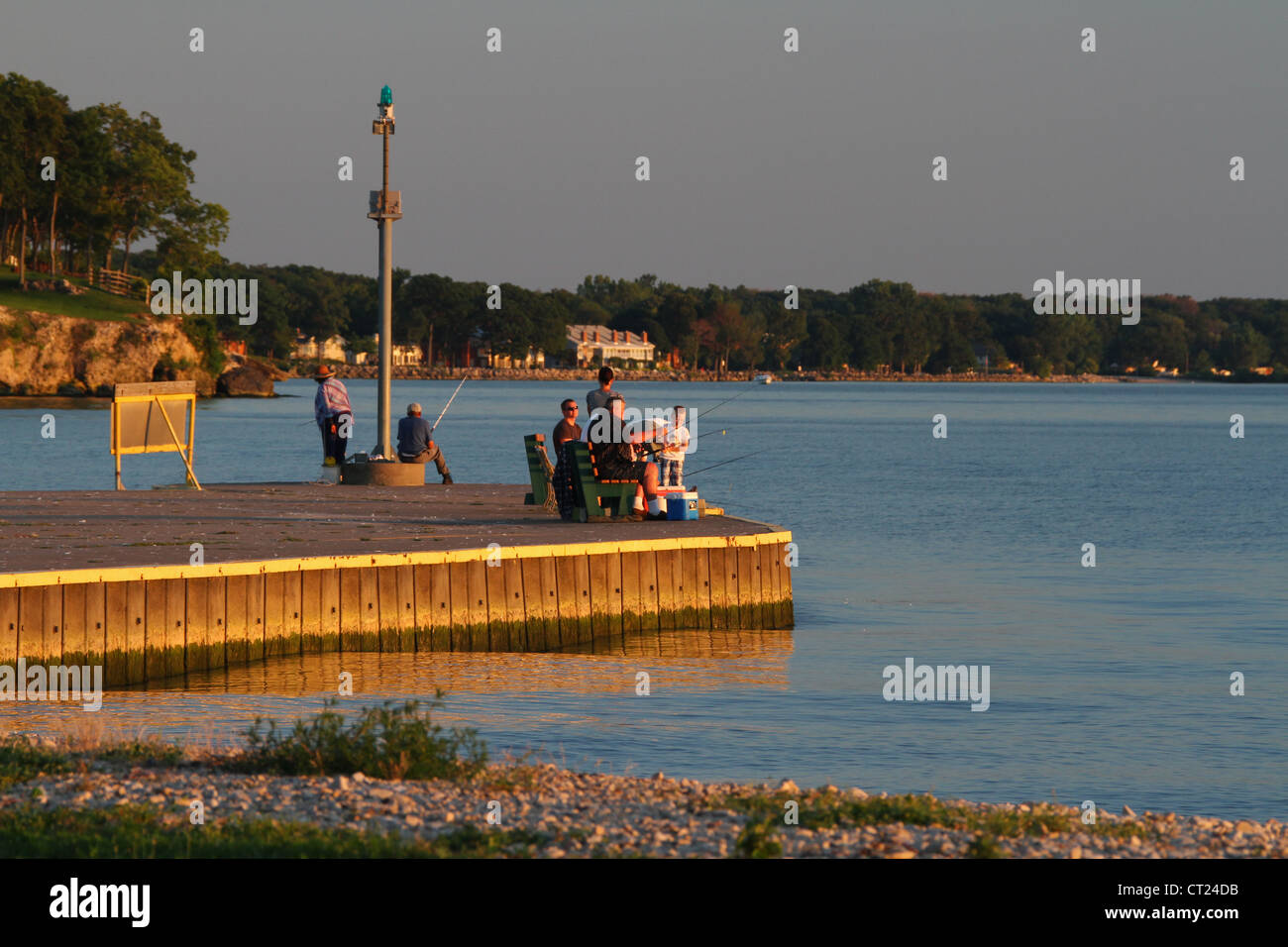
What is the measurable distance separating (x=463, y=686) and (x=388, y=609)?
153 centimetres

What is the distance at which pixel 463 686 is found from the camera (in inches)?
596

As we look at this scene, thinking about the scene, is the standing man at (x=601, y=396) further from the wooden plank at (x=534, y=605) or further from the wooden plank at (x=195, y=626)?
the wooden plank at (x=195, y=626)

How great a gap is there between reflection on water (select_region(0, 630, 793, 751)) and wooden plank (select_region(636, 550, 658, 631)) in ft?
0.51

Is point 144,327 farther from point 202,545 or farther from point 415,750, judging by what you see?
point 415,750

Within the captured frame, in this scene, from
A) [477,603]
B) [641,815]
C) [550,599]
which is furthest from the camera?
[550,599]

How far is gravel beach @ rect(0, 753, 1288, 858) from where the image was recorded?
7469 mm

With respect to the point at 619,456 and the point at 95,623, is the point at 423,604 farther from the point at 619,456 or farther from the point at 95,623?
the point at 619,456

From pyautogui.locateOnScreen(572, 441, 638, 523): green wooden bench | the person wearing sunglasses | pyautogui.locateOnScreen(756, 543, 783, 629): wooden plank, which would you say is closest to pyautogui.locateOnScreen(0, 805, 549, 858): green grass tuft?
pyautogui.locateOnScreen(756, 543, 783, 629): wooden plank

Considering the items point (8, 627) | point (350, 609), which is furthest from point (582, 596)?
point (8, 627)

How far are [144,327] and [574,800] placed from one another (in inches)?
4856

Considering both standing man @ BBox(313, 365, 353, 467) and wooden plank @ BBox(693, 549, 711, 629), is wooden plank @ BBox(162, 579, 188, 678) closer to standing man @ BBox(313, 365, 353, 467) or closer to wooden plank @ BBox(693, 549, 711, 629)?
wooden plank @ BBox(693, 549, 711, 629)

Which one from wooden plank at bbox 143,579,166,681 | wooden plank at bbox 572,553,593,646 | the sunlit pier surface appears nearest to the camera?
the sunlit pier surface
